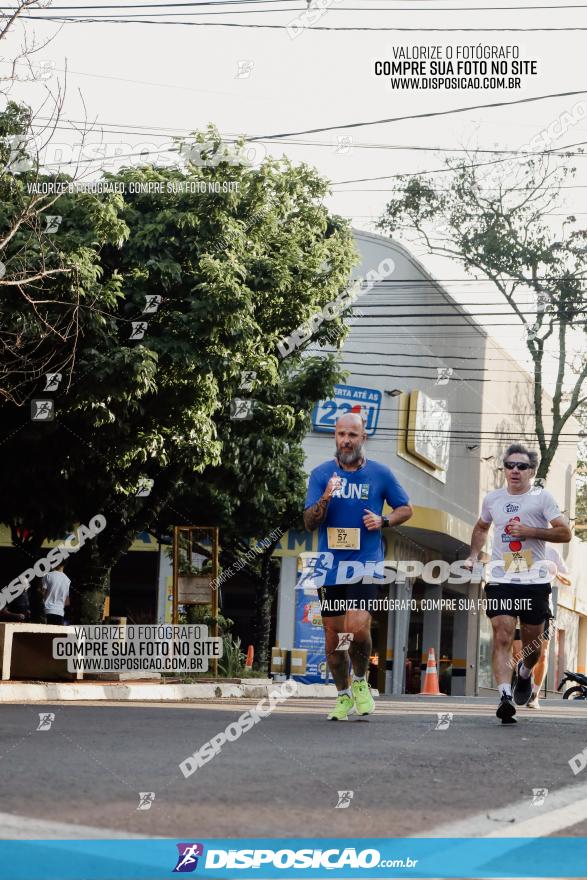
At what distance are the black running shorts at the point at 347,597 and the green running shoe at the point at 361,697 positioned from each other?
1.65 feet

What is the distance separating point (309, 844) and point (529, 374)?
42.3 m

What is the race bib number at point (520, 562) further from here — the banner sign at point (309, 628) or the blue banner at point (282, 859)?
the banner sign at point (309, 628)

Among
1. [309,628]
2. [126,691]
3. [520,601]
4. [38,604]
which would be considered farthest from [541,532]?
[309,628]

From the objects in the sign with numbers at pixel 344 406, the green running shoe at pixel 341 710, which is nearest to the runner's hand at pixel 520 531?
the green running shoe at pixel 341 710

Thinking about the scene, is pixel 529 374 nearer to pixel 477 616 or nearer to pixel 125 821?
pixel 477 616

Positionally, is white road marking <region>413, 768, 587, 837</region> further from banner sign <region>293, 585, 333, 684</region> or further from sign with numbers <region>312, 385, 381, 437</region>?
sign with numbers <region>312, 385, 381, 437</region>

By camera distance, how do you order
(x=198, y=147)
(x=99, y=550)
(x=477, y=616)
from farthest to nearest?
(x=477, y=616) → (x=99, y=550) → (x=198, y=147)

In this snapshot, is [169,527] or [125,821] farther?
[169,527]

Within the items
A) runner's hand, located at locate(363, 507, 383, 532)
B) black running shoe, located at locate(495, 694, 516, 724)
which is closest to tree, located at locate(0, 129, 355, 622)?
runner's hand, located at locate(363, 507, 383, 532)

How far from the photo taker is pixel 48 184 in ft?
52.1

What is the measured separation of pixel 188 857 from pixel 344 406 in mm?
29099

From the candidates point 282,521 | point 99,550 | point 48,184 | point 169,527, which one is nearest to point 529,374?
point 282,521

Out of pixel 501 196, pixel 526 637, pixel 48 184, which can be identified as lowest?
pixel 526 637

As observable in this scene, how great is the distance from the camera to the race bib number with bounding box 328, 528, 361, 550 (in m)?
8.84
